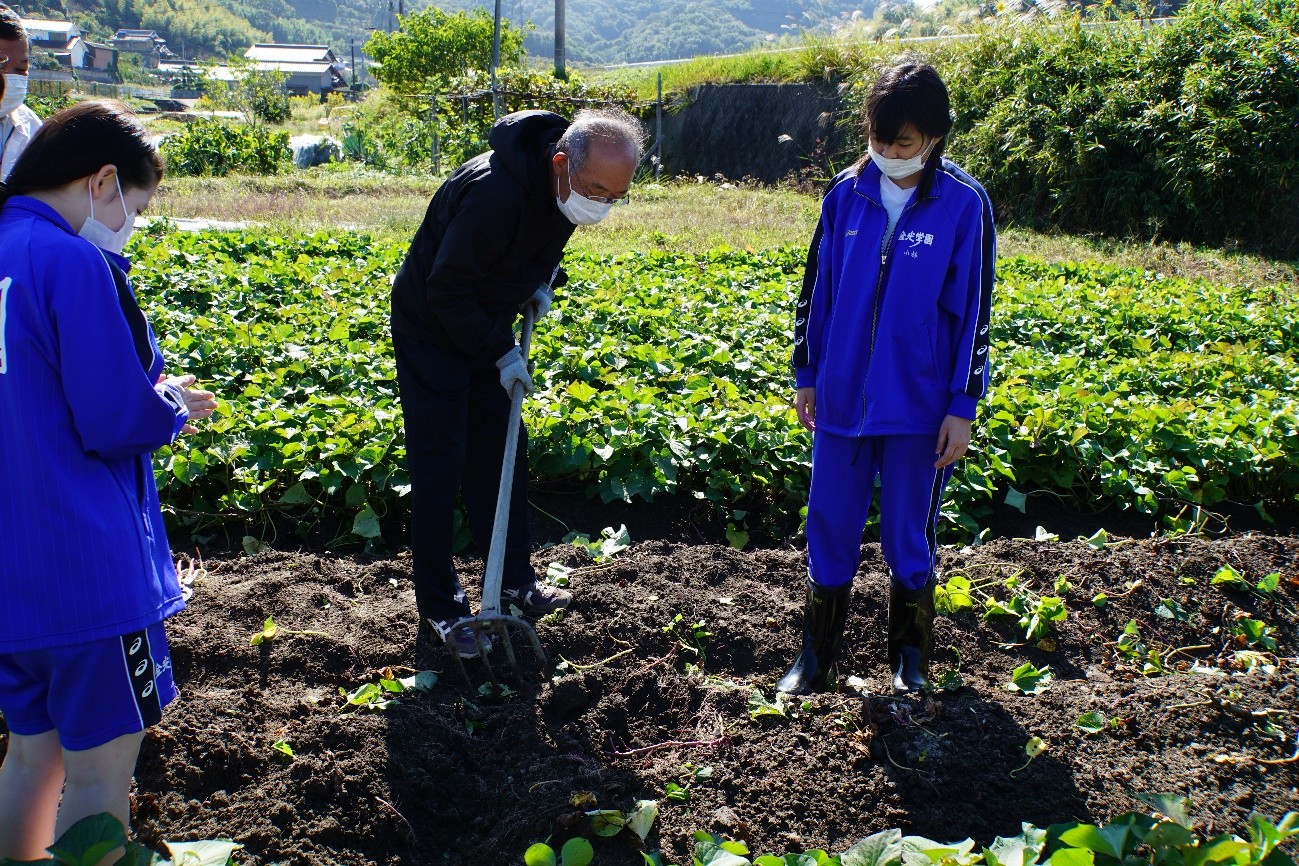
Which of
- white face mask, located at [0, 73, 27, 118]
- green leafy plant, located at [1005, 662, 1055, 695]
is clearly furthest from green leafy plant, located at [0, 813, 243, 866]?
white face mask, located at [0, 73, 27, 118]

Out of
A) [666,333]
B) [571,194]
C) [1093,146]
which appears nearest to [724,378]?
[666,333]

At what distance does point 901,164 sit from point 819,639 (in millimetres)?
1346

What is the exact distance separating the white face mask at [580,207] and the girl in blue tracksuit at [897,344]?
0.62 metres

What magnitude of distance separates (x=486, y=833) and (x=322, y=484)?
193cm

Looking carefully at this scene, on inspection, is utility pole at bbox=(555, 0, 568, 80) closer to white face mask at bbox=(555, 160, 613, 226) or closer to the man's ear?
white face mask at bbox=(555, 160, 613, 226)

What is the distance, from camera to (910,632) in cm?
291

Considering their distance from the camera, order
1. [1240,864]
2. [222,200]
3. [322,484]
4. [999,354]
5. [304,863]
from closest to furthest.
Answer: [1240,864]
[304,863]
[322,484]
[999,354]
[222,200]

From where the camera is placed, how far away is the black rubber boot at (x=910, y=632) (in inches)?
113

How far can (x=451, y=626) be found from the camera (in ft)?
10.00

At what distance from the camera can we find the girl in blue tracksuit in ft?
8.57

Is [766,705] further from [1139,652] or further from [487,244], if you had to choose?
[487,244]

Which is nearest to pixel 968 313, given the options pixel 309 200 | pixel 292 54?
pixel 309 200

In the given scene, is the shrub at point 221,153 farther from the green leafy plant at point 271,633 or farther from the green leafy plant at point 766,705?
the green leafy plant at point 766,705

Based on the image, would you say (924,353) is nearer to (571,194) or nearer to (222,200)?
(571,194)
